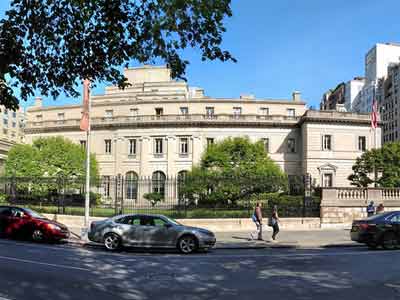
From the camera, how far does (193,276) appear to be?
9.41 meters

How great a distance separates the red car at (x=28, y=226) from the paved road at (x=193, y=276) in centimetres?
252

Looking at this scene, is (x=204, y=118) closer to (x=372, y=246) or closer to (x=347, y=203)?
(x=347, y=203)

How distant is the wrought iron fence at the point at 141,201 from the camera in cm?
2328

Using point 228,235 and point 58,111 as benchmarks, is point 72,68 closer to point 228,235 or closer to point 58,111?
point 228,235

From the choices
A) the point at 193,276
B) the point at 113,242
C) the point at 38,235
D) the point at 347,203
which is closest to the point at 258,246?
the point at 113,242

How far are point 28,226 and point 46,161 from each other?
31555 mm

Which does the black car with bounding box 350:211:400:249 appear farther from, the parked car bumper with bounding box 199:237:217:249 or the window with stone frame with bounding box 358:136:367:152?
the window with stone frame with bounding box 358:136:367:152

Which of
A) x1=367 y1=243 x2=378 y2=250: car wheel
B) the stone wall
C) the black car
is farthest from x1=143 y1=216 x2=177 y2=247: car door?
the stone wall

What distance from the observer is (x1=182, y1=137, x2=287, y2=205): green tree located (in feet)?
85.0

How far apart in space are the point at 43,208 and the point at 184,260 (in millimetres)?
16731

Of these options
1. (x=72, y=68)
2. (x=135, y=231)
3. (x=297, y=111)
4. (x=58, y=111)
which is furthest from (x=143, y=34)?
(x=58, y=111)

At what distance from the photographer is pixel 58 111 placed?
63.1 metres

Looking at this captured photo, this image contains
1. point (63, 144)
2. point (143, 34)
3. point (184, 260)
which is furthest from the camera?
point (63, 144)

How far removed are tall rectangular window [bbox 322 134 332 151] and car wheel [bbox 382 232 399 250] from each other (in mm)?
36557
